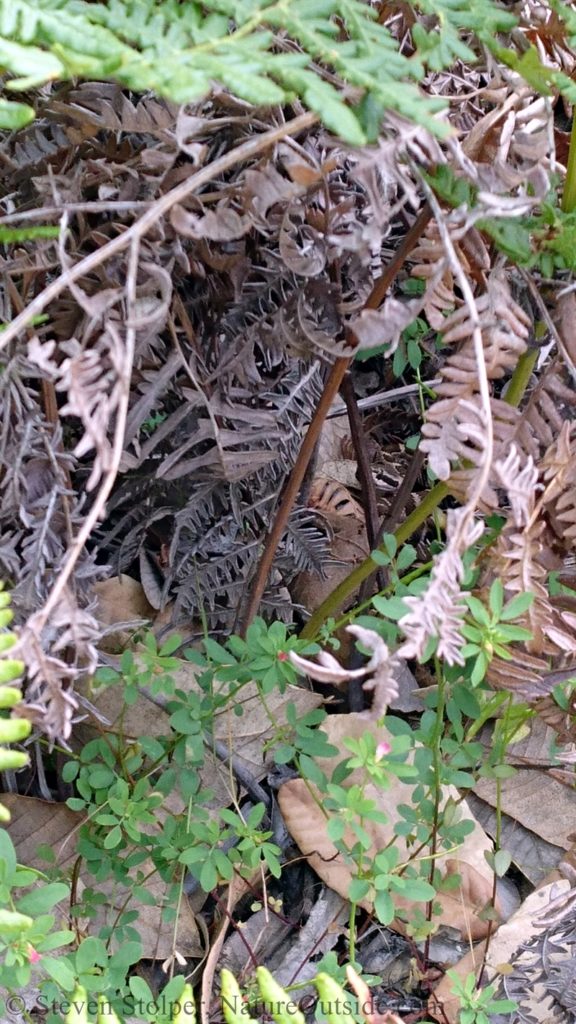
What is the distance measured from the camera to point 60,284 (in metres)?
0.57

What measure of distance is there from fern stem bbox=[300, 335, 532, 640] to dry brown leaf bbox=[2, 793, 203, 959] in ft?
1.18

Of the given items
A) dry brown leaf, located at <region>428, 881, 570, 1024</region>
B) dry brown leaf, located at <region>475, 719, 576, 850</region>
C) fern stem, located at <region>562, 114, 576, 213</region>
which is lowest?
dry brown leaf, located at <region>428, 881, 570, 1024</region>

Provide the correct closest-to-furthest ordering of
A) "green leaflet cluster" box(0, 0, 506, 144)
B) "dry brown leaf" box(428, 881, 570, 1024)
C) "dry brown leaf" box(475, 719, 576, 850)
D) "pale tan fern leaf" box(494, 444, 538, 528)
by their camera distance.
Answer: "green leaflet cluster" box(0, 0, 506, 144)
"pale tan fern leaf" box(494, 444, 538, 528)
"dry brown leaf" box(428, 881, 570, 1024)
"dry brown leaf" box(475, 719, 576, 850)

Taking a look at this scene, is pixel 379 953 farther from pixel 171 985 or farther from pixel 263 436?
pixel 263 436

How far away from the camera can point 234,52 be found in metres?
0.53

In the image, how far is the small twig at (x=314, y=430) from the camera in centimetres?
76

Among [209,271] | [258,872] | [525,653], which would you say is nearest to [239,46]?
[209,271]

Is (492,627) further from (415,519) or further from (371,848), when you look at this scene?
(371,848)

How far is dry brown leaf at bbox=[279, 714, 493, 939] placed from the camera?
1054 millimetres

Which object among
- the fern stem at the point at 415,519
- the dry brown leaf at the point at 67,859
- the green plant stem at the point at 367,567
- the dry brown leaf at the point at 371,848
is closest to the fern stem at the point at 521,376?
the fern stem at the point at 415,519

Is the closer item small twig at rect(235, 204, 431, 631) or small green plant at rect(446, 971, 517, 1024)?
small twig at rect(235, 204, 431, 631)

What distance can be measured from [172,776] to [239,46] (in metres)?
0.72

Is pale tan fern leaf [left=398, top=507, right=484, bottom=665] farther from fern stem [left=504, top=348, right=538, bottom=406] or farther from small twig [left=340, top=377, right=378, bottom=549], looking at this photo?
small twig [left=340, top=377, right=378, bottom=549]

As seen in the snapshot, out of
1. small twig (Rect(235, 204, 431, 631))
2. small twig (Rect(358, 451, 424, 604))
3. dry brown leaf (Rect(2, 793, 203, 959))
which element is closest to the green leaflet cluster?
small twig (Rect(235, 204, 431, 631))
